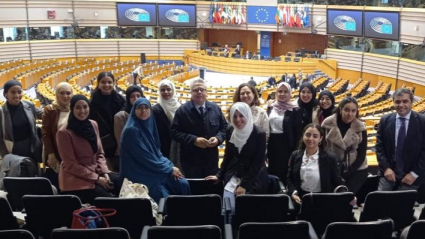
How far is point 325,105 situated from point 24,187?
3.38 metres

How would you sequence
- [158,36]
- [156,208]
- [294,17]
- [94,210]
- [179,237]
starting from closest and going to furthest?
[179,237] < [94,210] < [156,208] < [294,17] < [158,36]

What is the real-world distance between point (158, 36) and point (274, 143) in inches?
1058

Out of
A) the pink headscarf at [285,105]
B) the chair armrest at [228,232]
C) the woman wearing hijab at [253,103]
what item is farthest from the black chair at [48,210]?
the pink headscarf at [285,105]

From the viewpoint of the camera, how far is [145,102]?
172 inches

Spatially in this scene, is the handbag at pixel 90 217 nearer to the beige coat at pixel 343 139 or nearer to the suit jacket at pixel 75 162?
the suit jacket at pixel 75 162

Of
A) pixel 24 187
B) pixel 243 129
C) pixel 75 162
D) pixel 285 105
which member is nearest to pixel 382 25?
pixel 285 105

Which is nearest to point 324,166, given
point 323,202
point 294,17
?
point 323,202

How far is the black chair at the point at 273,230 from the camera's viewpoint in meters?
3.31

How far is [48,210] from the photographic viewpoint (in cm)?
395

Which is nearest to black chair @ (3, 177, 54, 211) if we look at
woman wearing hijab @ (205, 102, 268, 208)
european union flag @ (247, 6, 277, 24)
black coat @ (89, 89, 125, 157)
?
black coat @ (89, 89, 125, 157)

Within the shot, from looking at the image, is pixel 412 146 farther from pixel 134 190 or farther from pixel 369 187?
pixel 134 190

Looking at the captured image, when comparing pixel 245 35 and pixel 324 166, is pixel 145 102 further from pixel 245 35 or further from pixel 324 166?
pixel 245 35

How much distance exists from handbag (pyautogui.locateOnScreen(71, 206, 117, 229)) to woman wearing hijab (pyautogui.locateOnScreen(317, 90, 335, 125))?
2.64 meters

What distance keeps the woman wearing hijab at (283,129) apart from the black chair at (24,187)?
2549mm
